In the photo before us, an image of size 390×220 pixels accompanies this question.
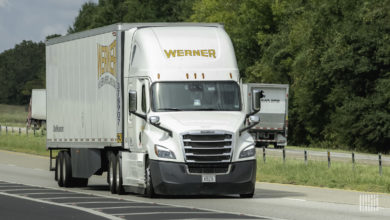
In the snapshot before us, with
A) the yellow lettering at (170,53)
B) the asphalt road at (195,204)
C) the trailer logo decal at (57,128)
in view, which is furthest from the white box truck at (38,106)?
the yellow lettering at (170,53)

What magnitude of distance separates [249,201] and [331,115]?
4654 centimetres

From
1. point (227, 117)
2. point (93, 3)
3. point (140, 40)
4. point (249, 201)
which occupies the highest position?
point (93, 3)

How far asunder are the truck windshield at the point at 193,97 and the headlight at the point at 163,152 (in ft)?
3.69

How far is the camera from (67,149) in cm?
2906

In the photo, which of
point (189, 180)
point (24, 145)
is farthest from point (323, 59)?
point (189, 180)

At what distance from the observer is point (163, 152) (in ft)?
70.3

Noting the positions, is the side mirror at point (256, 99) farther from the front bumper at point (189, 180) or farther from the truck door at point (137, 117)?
the truck door at point (137, 117)

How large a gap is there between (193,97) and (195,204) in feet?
8.83

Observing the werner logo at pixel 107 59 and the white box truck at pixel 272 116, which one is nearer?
the werner logo at pixel 107 59

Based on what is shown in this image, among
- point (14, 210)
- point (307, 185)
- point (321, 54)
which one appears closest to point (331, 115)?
point (321, 54)

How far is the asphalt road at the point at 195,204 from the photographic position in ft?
59.0

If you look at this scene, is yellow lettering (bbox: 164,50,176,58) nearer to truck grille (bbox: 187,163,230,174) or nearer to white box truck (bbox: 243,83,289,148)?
truck grille (bbox: 187,163,230,174)

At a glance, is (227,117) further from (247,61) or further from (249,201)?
(247,61)

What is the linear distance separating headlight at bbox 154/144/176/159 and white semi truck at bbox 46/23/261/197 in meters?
0.02
